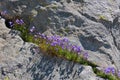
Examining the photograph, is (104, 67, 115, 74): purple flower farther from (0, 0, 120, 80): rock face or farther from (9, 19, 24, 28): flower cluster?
(9, 19, 24, 28): flower cluster

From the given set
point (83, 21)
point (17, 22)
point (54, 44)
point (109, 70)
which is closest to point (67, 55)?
point (54, 44)

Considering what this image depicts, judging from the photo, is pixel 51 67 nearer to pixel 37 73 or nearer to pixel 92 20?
pixel 37 73

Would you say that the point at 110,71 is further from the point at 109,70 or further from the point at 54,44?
the point at 54,44

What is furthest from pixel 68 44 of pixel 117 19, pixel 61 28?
pixel 117 19

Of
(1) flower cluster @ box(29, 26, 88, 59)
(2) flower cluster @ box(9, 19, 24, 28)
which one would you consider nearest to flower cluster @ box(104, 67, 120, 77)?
(1) flower cluster @ box(29, 26, 88, 59)

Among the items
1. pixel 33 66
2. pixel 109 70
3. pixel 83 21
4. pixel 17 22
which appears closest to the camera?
pixel 33 66
